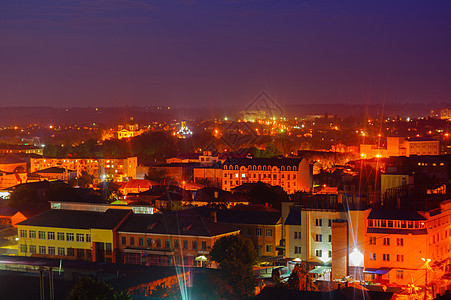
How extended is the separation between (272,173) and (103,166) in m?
15.5

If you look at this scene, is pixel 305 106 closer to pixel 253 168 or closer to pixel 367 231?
pixel 253 168

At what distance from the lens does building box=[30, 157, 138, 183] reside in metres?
45.7

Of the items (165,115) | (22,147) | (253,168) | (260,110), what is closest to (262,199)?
(253,168)

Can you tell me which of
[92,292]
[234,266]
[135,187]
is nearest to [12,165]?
[135,187]

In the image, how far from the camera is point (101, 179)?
45219 mm

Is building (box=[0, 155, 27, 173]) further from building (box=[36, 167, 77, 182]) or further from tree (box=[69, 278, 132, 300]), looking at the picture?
tree (box=[69, 278, 132, 300])

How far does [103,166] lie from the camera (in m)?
46.8

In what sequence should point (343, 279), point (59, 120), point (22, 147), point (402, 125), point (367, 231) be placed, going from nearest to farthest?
point (343, 279), point (367, 231), point (22, 147), point (402, 125), point (59, 120)

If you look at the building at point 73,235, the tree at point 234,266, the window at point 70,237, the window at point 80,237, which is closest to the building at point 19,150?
the building at point 73,235

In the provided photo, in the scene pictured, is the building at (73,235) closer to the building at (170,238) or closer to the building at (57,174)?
the building at (170,238)

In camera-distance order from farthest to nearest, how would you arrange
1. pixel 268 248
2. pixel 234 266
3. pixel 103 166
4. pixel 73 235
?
pixel 103 166 → pixel 73 235 → pixel 268 248 → pixel 234 266

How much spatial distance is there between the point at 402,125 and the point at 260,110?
2485cm

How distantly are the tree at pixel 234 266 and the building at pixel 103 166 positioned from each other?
29.5 m

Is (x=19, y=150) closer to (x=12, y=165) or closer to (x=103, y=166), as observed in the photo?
(x=12, y=165)
